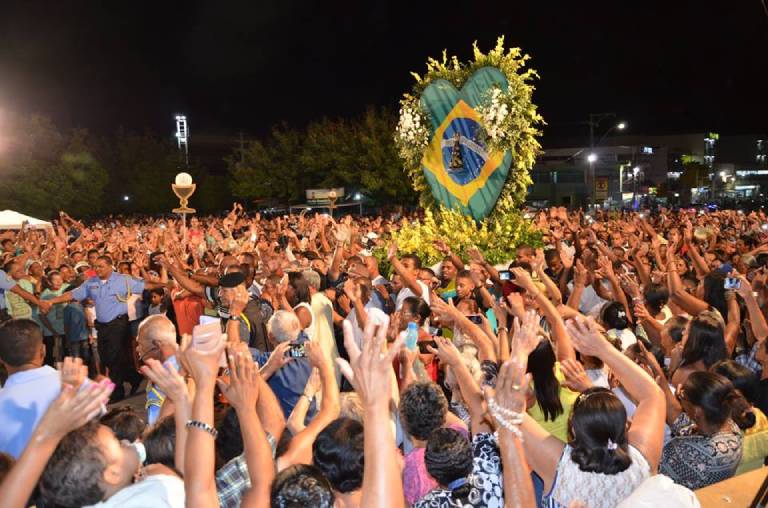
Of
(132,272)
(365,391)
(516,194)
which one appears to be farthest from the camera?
(516,194)

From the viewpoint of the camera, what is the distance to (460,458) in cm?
263

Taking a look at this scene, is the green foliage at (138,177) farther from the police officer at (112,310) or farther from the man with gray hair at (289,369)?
the man with gray hair at (289,369)

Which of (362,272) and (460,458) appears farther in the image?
(362,272)

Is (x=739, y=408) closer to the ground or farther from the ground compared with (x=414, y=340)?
closer to the ground

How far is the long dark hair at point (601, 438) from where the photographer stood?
8.28 feet

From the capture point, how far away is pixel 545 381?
12.6 ft

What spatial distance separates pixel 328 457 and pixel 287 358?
5.80ft

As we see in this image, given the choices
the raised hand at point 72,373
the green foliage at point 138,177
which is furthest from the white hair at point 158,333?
the green foliage at point 138,177

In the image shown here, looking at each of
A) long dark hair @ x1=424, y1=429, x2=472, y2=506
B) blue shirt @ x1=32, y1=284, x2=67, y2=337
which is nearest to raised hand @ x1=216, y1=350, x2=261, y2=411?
long dark hair @ x1=424, y1=429, x2=472, y2=506

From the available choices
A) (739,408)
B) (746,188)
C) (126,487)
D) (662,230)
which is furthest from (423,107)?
(746,188)

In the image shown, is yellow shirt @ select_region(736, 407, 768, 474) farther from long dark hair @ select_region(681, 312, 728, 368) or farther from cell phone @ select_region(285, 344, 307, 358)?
cell phone @ select_region(285, 344, 307, 358)

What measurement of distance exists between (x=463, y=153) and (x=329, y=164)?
29.6 meters

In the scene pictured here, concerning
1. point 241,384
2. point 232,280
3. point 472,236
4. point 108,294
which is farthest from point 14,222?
point 241,384

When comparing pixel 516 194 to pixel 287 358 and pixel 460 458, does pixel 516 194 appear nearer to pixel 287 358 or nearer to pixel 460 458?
pixel 287 358
